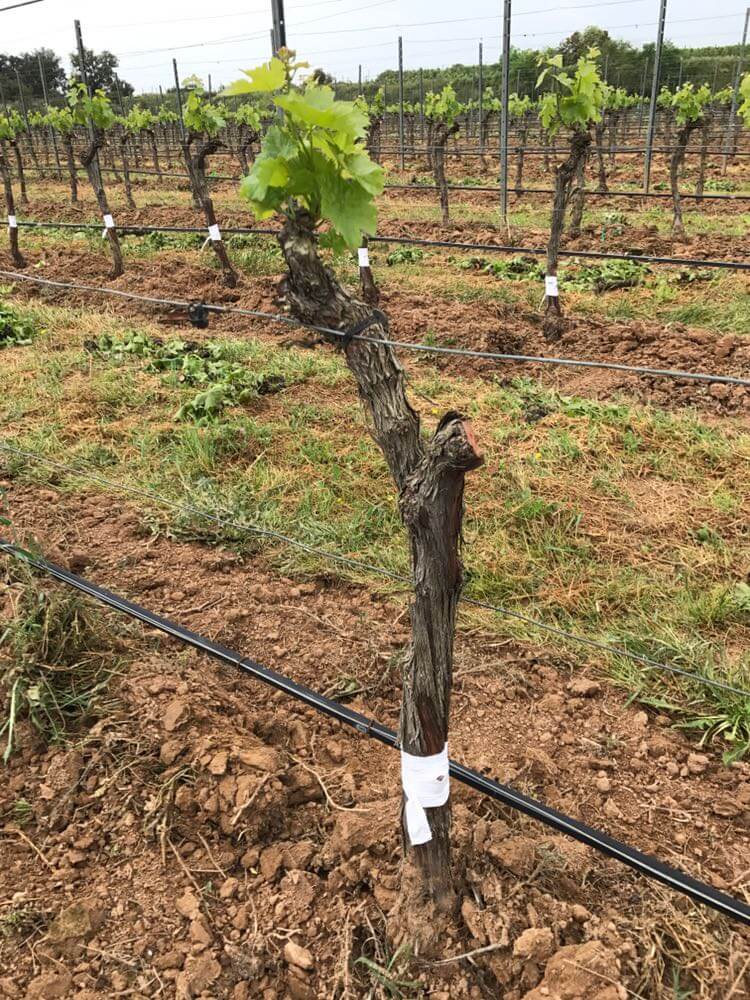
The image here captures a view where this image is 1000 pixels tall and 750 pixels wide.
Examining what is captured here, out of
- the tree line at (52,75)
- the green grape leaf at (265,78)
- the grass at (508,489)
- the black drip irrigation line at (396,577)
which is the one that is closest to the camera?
the green grape leaf at (265,78)

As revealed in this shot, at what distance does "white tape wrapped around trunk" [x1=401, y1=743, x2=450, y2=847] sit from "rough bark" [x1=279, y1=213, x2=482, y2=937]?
0.03 m

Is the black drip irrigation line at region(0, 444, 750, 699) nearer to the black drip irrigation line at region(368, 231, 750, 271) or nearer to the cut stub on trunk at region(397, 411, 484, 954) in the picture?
the cut stub on trunk at region(397, 411, 484, 954)

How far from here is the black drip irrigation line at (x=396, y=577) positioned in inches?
107

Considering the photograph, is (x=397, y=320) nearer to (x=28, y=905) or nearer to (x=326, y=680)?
(x=326, y=680)

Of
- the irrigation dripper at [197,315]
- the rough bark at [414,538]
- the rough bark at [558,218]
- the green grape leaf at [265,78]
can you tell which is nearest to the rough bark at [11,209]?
the rough bark at [558,218]

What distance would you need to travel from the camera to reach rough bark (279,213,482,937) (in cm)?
160

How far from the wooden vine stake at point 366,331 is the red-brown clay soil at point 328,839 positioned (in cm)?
19

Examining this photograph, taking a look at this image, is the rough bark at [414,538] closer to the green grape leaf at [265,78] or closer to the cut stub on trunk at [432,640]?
the cut stub on trunk at [432,640]

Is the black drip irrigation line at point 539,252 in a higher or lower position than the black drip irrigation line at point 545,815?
higher

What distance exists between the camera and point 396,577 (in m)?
3.30

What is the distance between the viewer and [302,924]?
187cm

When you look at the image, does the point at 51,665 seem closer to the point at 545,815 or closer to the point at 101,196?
the point at 545,815

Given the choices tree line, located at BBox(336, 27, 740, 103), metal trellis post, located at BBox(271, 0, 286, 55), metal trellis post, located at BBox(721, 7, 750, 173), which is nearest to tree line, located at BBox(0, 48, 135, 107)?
tree line, located at BBox(336, 27, 740, 103)

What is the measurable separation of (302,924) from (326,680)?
3.49ft
